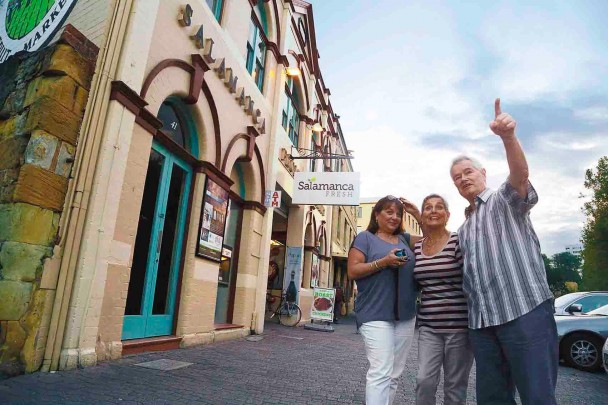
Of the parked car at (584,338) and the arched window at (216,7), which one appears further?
the arched window at (216,7)

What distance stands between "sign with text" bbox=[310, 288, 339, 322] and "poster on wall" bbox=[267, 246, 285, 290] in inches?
66.4

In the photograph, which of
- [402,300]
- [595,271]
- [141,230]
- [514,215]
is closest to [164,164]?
[141,230]

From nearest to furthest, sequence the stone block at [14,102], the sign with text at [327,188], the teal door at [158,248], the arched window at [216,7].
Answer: the stone block at [14,102] → the teal door at [158,248] → the arched window at [216,7] → the sign with text at [327,188]

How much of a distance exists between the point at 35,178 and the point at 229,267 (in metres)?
5.44

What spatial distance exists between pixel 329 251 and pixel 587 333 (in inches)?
484

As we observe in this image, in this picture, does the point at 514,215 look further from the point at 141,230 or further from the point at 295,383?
the point at 141,230

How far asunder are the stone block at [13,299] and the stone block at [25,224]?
0.44 m

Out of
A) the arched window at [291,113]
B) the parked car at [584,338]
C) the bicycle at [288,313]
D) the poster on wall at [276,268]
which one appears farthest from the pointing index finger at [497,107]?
the poster on wall at [276,268]

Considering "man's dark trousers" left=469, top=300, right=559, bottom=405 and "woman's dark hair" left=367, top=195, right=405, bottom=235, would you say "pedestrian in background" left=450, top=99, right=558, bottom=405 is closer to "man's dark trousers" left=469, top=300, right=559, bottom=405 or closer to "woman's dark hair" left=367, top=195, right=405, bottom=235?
"man's dark trousers" left=469, top=300, right=559, bottom=405

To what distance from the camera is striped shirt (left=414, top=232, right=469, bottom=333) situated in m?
2.59

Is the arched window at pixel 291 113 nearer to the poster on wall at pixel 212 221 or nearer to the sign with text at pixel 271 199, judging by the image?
the sign with text at pixel 271 199

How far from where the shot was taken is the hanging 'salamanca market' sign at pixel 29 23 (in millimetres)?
4887

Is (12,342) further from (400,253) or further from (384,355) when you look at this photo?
(400,253)

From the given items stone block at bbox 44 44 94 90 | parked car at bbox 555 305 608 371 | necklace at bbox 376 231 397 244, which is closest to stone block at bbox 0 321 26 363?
stone block at bbox 44 44 94 90
